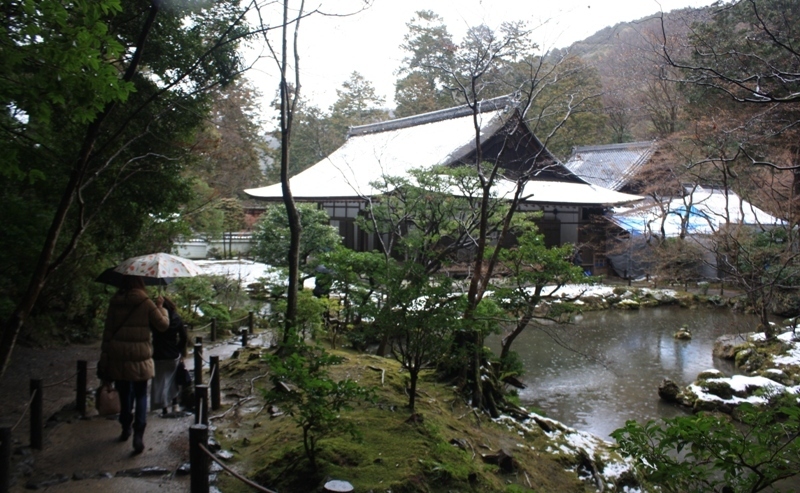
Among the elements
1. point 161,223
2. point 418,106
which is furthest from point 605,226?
point 161,223

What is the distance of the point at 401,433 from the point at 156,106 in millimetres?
5211

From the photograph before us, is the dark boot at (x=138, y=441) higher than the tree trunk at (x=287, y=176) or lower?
lower

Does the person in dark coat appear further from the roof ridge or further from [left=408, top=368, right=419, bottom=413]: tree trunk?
the roof ridge

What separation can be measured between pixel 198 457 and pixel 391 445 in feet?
6.55

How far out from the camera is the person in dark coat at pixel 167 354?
16.8ft

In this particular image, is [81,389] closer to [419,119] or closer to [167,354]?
[167,354]

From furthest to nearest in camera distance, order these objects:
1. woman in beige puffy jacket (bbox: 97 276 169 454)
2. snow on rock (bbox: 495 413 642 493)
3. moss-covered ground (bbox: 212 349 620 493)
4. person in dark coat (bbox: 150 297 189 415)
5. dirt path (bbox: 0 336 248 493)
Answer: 1. snow on rock (bbox: 495 413 642 493)
2. person in dark coat (bbox: 150 297 189 415)
3. woman in beige puffy jacket (bbox: 97 276 169 454)
4. moss-covered ground (bbox: 212 349 620 493)
5. dirt path (bbox: 0 336 248 493)

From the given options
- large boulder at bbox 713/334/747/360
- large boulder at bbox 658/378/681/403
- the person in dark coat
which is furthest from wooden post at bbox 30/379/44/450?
large boulder at bbox 713/334/747/360

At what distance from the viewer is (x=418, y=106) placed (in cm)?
3036

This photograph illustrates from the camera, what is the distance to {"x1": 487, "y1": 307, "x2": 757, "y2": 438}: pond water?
8.41m

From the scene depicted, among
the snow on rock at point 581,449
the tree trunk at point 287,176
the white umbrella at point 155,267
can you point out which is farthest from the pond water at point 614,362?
the white umbrella at point 155,267

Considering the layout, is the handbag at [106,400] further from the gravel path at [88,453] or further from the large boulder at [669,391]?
the large boulder at [669,391]

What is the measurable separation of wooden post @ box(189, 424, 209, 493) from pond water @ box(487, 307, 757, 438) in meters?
4.91

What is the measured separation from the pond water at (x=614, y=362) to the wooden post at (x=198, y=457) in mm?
4905
